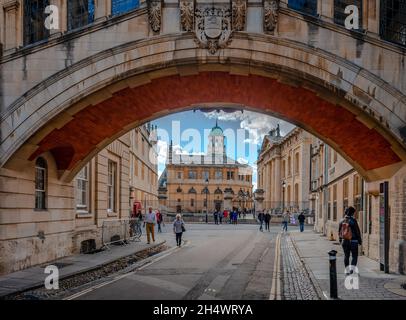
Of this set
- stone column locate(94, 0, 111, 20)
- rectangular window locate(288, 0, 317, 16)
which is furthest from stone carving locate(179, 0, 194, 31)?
rectangular window locate(288, 0, 317, 16)

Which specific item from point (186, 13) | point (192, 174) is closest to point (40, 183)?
point (186, 13)

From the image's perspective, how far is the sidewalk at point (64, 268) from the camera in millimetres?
11859

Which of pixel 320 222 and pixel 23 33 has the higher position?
pixel 23 33

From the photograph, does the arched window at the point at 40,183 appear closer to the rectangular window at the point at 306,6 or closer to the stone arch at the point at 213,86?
the stone arch at the point at 213,86

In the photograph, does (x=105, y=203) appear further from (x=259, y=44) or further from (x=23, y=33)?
(x=259, y=44)

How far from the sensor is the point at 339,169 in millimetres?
25516

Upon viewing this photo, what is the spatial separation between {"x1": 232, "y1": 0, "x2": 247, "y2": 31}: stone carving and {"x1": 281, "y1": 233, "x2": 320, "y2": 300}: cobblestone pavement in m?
6.65

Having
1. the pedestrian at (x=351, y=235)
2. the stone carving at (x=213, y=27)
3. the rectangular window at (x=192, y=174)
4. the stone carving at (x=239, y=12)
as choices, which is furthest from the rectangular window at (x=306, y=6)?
the rectangular window at (x=192, y=174)

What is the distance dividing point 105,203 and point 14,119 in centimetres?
910

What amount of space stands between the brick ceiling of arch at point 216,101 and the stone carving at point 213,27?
1.42m

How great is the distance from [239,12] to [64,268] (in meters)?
8.51

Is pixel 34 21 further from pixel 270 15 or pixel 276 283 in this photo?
pixel 276 283

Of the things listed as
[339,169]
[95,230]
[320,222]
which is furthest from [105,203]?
[320,222]

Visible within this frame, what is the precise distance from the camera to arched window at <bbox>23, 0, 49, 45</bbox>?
14.6 meters
